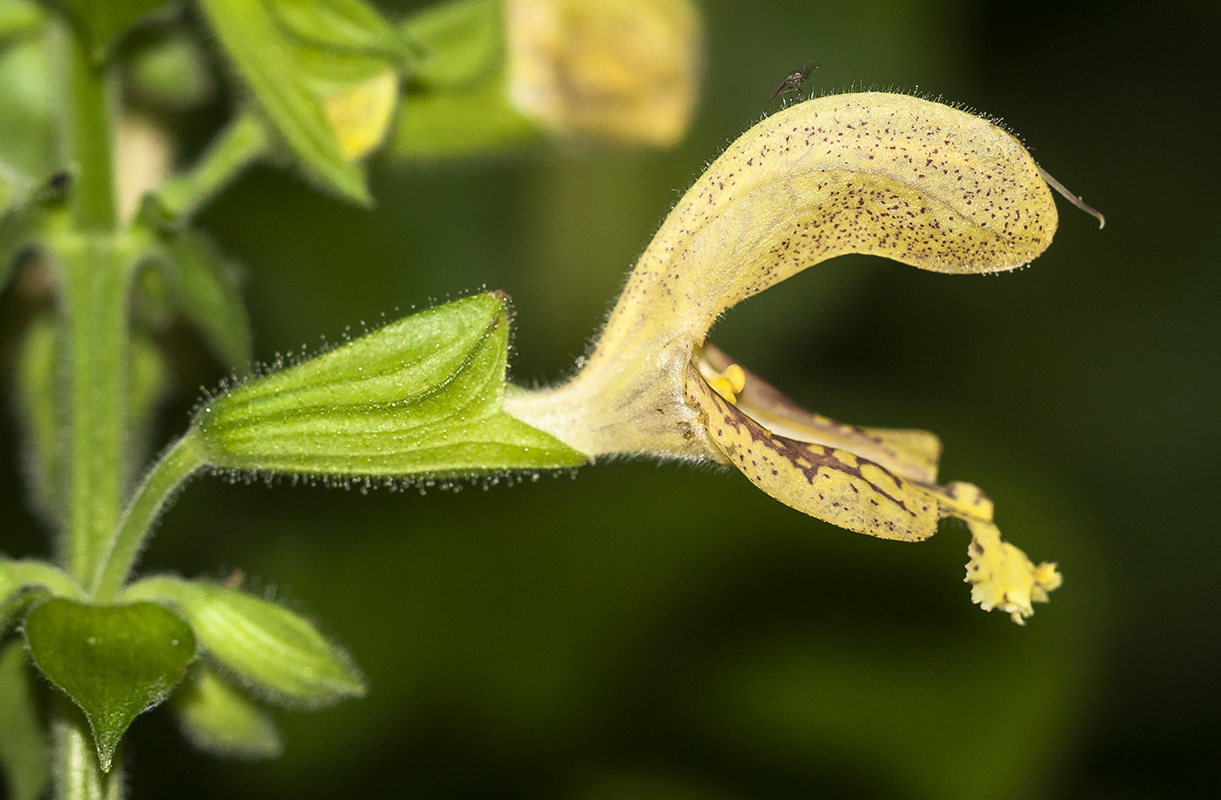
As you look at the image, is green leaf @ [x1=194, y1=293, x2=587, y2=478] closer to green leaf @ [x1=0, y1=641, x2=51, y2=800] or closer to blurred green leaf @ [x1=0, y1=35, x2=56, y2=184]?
green leaf @ [x1=0, y1=641, x2=51, y2=800]

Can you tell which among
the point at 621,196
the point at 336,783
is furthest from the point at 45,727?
the point at 621,196

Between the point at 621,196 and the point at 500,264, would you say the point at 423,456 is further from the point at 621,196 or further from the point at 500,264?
the point at 621,196

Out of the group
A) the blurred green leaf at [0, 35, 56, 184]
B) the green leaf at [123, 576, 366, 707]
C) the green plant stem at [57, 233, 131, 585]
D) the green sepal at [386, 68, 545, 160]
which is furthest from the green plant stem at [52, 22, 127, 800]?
the green sepal at [386, 68, 545, 160]

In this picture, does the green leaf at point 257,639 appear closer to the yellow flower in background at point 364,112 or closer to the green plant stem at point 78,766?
the green plant stem at point 78,766

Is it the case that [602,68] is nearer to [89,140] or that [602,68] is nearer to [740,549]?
[89,140]

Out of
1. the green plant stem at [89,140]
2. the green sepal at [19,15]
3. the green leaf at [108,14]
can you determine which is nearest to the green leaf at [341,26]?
the green leaf at [108,14]

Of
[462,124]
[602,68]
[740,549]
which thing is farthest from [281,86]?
[740,549]
